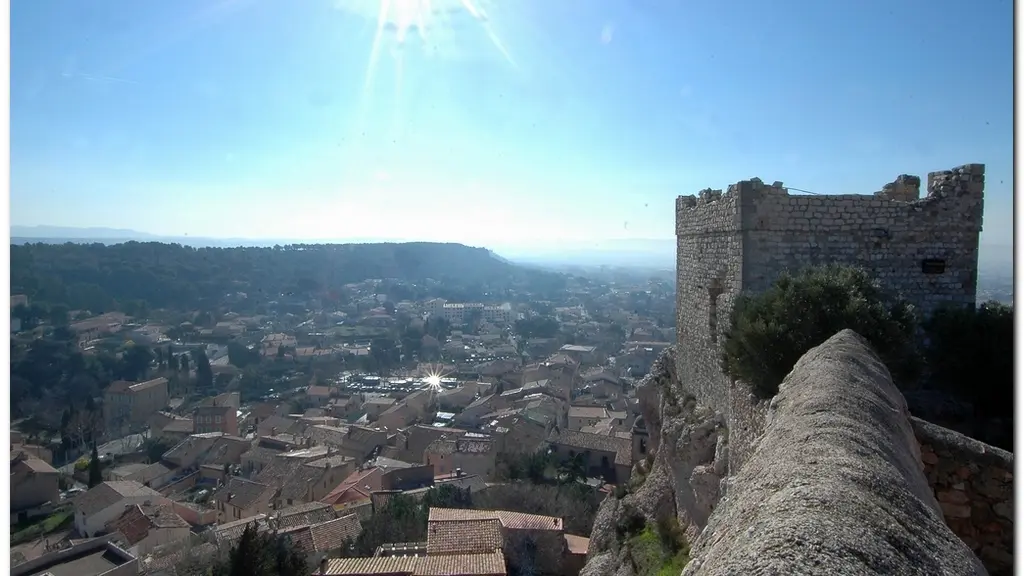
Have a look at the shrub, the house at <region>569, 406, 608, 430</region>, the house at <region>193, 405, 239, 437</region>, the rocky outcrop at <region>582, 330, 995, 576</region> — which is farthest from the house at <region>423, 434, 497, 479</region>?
the rocky outcrop at <region>582, 330, 995, 576</region>

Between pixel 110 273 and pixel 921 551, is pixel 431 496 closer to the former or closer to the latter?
pixel 921 551

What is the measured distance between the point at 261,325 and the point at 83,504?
53.6m

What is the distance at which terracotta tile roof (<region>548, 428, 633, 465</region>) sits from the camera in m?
30.1

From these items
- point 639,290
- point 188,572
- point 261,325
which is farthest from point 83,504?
point 639,290

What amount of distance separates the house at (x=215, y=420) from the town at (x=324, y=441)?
10cm

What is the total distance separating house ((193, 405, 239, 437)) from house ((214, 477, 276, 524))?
13191 mm

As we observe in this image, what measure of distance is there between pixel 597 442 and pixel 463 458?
6.46 meters

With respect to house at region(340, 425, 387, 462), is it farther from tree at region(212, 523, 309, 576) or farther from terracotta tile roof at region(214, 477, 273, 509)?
tree at region(212, 523, 309, 576)

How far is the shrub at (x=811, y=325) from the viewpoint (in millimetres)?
6309

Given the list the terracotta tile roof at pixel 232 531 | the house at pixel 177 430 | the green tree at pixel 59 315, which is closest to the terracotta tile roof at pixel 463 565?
the terracotta tile roof at pixel 232 531

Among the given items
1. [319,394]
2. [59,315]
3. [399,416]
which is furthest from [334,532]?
[59,315]

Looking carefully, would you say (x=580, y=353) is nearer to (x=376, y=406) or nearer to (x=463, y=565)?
A: (x=376, y=406)

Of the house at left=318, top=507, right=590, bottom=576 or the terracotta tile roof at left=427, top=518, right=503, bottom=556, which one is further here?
the terracotta tile roof at left=427, top=518, right=503, bottom=556

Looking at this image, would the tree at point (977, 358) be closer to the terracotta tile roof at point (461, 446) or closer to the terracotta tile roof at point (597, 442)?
the terracotta tile roof at point (597, 442)
